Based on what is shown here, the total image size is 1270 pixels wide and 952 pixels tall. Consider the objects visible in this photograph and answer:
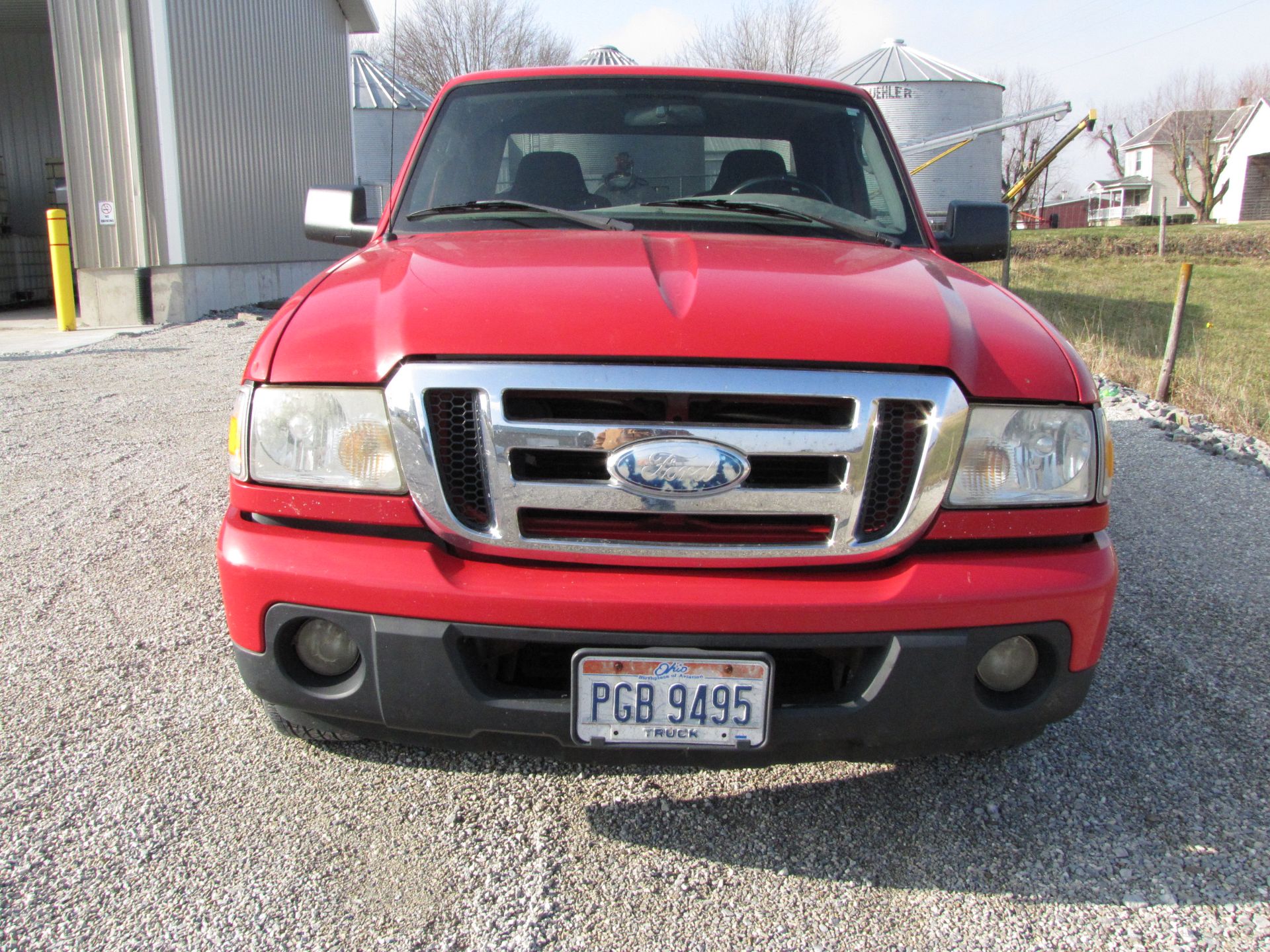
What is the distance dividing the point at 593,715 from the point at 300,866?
743 mm

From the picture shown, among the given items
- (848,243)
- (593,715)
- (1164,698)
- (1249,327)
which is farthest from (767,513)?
(1249,327)

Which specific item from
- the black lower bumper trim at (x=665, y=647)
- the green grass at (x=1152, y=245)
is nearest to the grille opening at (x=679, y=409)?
the black lower bumper trim at (x=665, y=647)

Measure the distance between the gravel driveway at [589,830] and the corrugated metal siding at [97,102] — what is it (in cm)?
1008

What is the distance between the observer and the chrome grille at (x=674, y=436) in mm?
1782

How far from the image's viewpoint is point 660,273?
2.08m

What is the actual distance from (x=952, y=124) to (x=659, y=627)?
2883cm

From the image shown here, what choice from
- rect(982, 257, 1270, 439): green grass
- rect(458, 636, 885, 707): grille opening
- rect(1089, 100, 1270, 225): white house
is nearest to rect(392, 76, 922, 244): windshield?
rect(458, 636, 885, 707): grille opening

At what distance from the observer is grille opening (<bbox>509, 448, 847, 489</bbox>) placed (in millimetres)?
1820

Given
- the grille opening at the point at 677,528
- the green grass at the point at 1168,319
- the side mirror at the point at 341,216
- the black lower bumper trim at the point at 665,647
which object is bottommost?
the green grass at the point at 1168,319

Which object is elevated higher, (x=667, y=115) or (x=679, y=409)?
(x=667, y=115)

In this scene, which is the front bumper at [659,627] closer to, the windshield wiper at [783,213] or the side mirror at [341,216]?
the windshield wiper at [783,213]

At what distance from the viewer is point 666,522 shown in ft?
6.16

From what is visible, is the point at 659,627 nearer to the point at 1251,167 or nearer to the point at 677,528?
the point at 677,528

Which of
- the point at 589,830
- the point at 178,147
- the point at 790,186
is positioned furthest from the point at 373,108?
the point at 589,830
